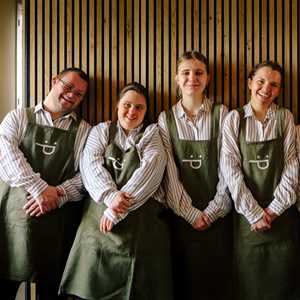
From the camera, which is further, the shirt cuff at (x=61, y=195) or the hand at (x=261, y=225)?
the shirt cuff at (x=61, y=195)

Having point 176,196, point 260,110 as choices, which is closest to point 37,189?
point 176,196

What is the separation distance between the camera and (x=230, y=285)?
3.52 meters

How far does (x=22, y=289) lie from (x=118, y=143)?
193 centimetres

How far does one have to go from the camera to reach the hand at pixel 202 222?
135 inches

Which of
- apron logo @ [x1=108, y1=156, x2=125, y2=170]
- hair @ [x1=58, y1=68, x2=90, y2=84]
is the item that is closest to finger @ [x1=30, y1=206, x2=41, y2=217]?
apron logo @ [x1=108, y1=156, x2=125, y2=170]

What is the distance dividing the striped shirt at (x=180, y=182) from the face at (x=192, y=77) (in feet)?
0.45

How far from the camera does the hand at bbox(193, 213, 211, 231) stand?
3.43 metres

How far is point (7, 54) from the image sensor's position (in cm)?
455

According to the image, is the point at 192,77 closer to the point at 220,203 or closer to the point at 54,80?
the point at 220,203

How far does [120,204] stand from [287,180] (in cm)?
126

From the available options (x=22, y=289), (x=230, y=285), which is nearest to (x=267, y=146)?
(x=230, y=285)

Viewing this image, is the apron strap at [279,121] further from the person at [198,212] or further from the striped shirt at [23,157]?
the striped shirt at [23,157]

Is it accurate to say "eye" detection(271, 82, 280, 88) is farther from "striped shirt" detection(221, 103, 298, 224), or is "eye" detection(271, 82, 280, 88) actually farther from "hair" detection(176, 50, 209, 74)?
"hair" detection(176, 50, 209, 74)

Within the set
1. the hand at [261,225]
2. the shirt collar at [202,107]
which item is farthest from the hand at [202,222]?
the shirt collar at [202,107]
